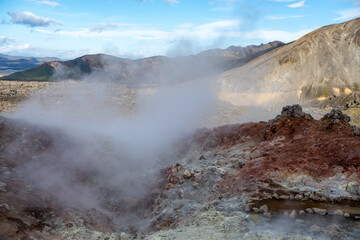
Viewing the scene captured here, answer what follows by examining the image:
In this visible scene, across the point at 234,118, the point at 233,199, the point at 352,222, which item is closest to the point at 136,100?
the point at 234,118

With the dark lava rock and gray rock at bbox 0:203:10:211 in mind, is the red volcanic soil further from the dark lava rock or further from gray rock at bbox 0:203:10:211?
gray rock at bbox 0:203:10:211

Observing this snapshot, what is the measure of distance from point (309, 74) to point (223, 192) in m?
52.0

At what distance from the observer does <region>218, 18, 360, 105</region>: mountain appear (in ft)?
174

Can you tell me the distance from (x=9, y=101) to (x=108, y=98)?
43.2 feet

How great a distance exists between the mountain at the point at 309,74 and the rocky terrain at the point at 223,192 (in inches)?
1601

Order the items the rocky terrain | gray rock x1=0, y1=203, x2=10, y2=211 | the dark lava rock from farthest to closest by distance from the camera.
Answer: the dark lava rock < gray rock x1=0, y1=203, x2=10, y2=211 < the rocky terrain

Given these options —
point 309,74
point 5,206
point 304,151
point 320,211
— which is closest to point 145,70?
point 309,74

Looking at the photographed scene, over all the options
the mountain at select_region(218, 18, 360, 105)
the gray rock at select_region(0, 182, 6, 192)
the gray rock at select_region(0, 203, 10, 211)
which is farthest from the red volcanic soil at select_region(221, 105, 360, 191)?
the mountain at select_region(218, 18, 360, 105)

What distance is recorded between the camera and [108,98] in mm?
42250

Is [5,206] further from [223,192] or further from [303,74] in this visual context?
[303,74]

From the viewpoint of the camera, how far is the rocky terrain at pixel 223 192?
718cm

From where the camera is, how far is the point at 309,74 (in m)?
54.7

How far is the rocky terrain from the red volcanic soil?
0.04m

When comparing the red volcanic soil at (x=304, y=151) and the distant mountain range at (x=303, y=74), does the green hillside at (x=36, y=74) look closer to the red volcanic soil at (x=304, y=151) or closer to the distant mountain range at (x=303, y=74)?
the distant mountain range at (x=303, y=74)
